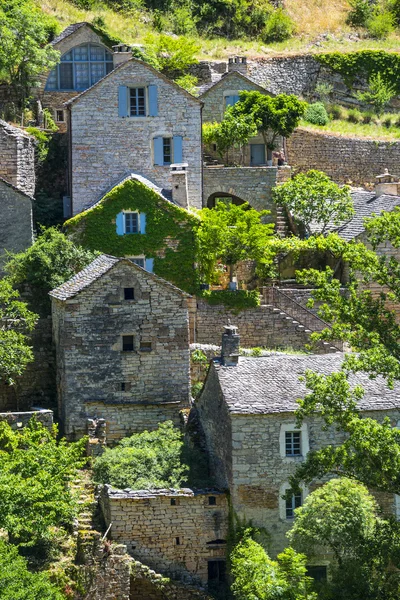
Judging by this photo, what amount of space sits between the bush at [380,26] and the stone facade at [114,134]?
2523cm

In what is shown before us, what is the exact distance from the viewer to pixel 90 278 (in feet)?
179

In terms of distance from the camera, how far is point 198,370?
56.4 metres

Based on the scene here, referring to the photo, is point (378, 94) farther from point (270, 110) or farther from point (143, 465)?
point (143, 465)

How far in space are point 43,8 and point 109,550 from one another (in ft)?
128

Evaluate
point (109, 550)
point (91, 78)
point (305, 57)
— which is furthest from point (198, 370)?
point (305, 57)

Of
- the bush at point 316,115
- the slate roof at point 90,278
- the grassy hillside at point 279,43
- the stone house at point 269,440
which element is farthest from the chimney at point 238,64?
the stone house at point 269,440

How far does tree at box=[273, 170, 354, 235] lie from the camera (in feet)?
215

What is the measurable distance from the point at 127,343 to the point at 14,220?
29.5 ft

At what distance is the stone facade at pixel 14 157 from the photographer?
209 ft

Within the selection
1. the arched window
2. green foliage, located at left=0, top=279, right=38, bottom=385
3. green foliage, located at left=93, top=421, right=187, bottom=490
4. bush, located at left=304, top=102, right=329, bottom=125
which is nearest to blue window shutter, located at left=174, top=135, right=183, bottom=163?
the arched window

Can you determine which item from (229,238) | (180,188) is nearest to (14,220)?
(180,188)

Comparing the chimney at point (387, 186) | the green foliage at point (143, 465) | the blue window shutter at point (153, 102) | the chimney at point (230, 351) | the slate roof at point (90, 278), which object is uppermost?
the blue window shutter at point (153, 102)

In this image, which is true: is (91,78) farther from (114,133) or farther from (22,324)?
(22,324)

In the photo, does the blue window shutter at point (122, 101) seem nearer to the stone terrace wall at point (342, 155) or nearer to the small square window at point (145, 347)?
the stone terrace wall at point (342, 155)
